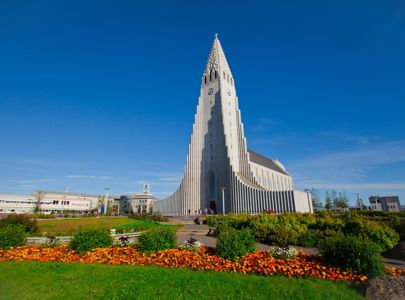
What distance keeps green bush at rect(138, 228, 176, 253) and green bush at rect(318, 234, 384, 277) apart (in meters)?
5.87

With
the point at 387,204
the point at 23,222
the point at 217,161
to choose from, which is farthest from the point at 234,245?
the point at 387,204

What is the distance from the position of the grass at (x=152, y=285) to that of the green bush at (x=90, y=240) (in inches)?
89.9

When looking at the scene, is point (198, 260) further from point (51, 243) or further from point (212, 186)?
point (212, 186)

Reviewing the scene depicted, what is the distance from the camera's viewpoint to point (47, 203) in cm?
9012

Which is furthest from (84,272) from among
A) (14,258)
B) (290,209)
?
(290,209)

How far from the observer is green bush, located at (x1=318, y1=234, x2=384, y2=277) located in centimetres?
616

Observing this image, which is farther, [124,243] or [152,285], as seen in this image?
[124,243]

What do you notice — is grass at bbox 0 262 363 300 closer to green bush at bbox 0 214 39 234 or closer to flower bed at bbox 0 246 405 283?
flower bed at bbox 0 246 405 283

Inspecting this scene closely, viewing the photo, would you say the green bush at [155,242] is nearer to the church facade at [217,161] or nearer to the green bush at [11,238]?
the green bush at [11,238]

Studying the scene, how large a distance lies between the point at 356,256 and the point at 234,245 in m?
3.62

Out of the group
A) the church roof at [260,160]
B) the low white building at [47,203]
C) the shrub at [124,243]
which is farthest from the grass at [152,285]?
the low white building at [47,203]

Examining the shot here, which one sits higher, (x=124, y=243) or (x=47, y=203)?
(x=47, y=203)

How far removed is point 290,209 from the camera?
35188 mm

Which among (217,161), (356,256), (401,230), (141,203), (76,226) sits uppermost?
(217,161)
